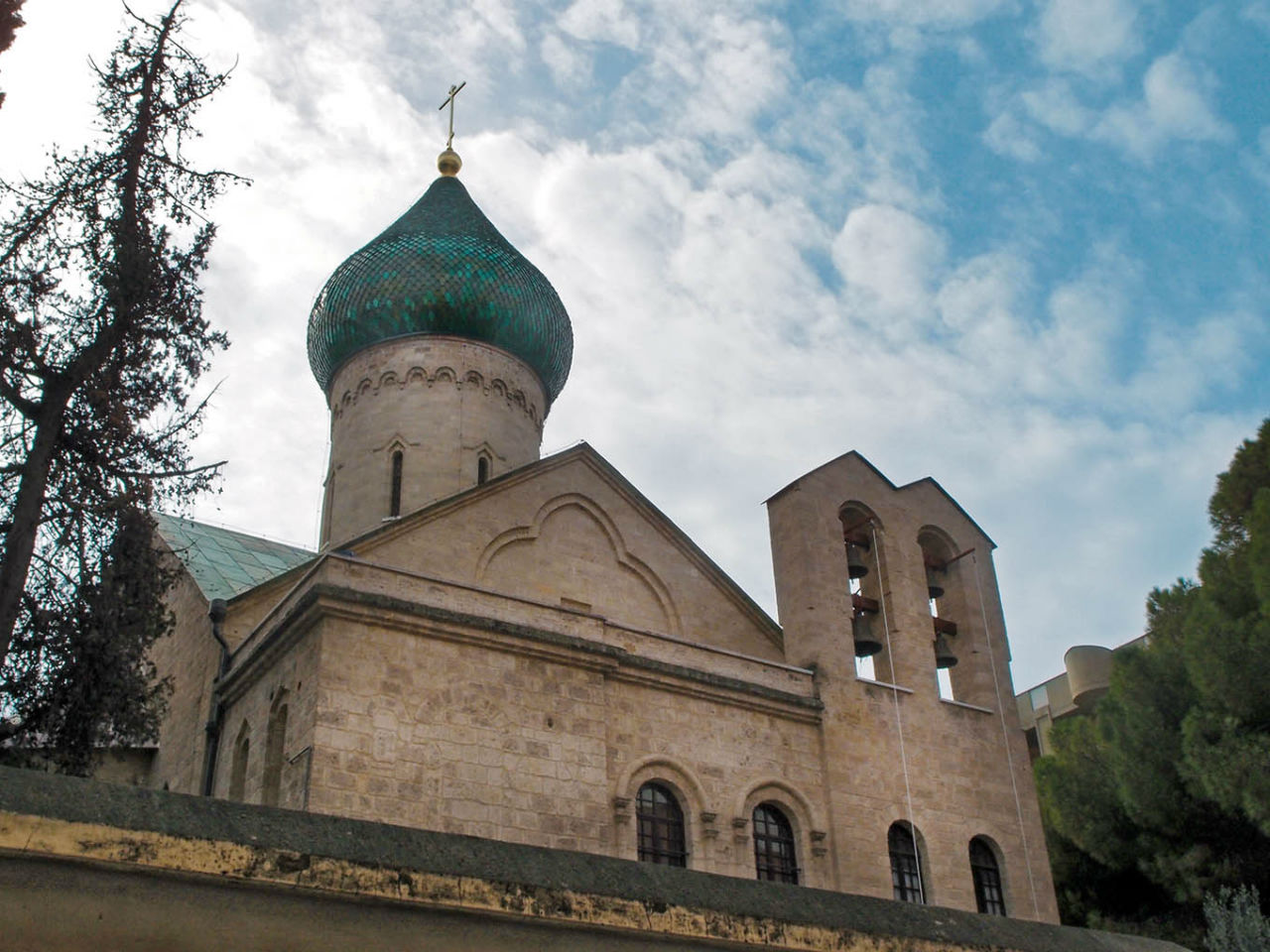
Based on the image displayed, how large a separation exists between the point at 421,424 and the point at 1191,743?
1031 cm

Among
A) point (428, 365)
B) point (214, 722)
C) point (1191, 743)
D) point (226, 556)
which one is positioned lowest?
point (1191, 743)

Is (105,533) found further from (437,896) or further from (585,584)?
(585,584)

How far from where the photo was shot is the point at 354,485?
17266 mm

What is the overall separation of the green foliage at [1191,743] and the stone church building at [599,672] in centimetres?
213

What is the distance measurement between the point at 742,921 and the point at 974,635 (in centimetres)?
1033

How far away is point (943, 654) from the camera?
14328 millimetres

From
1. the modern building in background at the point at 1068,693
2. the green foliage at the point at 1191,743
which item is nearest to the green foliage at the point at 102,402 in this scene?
the green foliage at the point at 1191,743

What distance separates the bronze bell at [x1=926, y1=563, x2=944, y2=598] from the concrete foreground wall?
1021cm

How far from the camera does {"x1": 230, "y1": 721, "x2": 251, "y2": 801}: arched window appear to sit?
11.7 metres

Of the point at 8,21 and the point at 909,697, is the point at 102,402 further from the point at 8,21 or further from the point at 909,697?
the point at 909,697

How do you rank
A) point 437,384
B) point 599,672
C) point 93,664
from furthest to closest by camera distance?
1. point 437,384
2. point 599,672
3. point 93,664

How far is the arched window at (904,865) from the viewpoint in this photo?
12359 millimetres

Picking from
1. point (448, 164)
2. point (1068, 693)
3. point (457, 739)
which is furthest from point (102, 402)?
point (1068, 693)

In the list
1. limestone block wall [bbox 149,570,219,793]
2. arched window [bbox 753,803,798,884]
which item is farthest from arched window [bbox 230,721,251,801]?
arched window [bbox 753,803,798,884]
